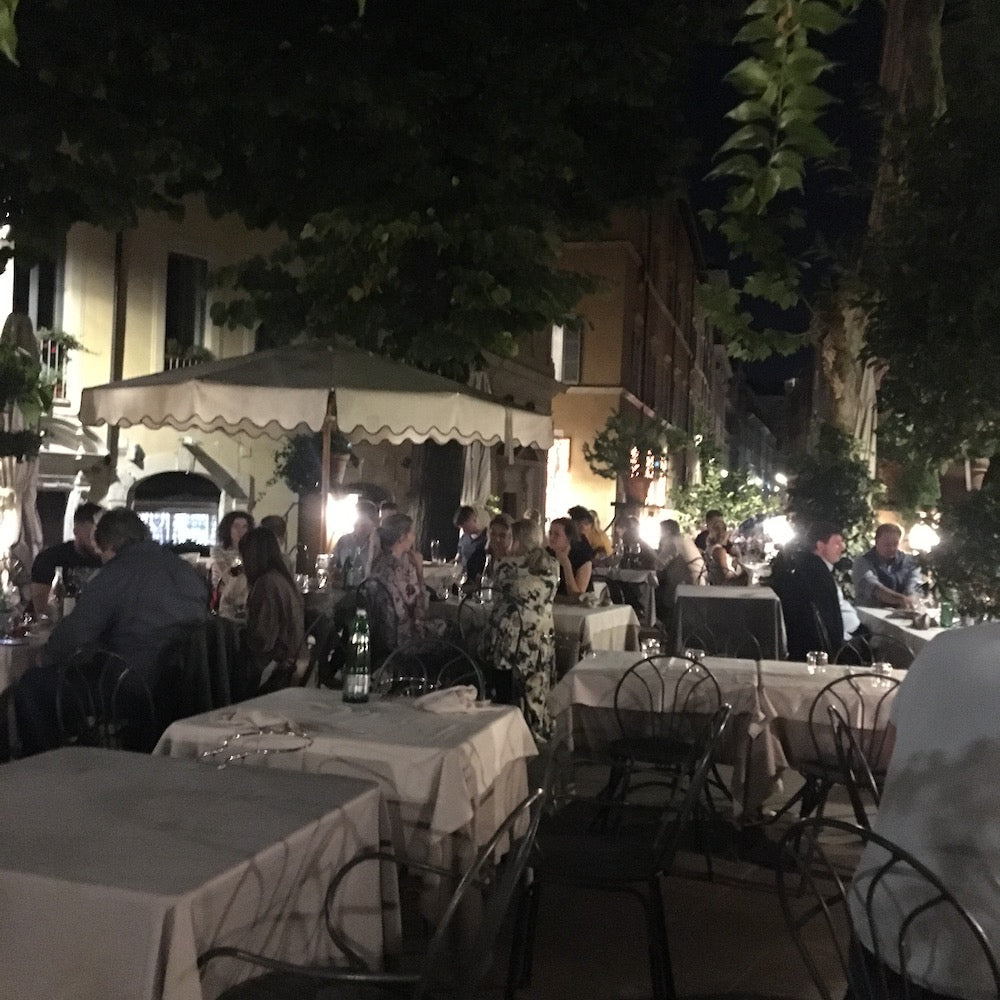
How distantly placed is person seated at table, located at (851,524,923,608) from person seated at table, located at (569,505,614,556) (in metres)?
2.46

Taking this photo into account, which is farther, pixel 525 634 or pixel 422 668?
pixel 525 634

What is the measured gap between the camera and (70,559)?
8125 millimetres

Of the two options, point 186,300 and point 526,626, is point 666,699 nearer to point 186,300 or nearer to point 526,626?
point 526,626

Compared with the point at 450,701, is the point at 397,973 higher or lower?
lower

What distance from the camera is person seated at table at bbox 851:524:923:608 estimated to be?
9.98 meters

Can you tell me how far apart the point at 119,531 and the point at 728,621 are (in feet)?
18.7

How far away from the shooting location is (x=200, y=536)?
63.3ft

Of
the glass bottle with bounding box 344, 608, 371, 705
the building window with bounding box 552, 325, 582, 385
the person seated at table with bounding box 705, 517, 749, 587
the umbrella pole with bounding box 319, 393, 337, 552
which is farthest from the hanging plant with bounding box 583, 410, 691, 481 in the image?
the glass bottle with bounding box 344, 608, 371, 705

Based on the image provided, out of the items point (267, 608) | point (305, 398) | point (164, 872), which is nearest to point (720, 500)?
point (305, 398)

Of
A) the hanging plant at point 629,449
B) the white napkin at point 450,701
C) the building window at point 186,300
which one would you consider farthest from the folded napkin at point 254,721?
the hanging plant at point 629,449

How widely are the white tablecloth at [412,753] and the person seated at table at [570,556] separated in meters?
4.66

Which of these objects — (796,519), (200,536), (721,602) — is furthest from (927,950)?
(200,536)

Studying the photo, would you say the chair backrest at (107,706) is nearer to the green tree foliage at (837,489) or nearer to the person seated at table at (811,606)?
the person seated at table at (811,606)

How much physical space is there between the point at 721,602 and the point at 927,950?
7543 millimetres
